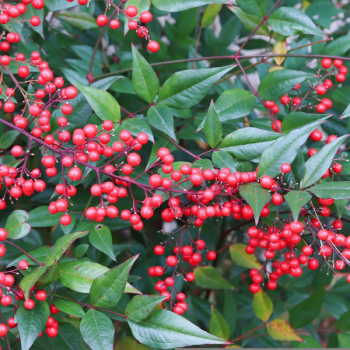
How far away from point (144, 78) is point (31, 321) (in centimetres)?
51

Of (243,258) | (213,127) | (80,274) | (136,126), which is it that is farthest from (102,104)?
(243,258)

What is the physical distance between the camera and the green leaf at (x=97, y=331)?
2.14 ft

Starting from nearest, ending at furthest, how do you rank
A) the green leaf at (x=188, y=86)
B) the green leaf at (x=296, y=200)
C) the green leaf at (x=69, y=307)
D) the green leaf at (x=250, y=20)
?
1. the green leaf at (x=296, y=200)
2. the green leaf at (x=69, y=307)
3. the green leaf at (x=188, y=86)
4. the green leaf at (x=250, y=20)

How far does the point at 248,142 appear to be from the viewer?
78 centimetres

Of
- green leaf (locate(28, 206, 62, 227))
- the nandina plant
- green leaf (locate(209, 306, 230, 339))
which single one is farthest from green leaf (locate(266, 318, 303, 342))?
green leaf (locate(28, 206, 62, 227))

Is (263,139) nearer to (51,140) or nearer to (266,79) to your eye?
(266,79)

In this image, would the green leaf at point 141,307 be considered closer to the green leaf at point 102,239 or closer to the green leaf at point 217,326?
the green leaf at point 102,239

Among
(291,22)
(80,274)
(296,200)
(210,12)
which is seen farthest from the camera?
(210,12)

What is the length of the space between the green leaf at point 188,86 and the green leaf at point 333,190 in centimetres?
29

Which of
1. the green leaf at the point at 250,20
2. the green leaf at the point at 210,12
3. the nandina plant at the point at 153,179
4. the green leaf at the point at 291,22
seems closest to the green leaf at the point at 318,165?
the nandina plant at the point at 153,179

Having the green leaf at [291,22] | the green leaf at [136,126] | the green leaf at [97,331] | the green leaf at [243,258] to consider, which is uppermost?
the green leaf at [291,22]

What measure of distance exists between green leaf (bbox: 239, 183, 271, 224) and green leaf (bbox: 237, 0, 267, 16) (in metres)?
0.48

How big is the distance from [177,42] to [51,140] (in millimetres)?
778

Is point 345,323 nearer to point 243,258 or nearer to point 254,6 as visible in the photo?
point 243,258
